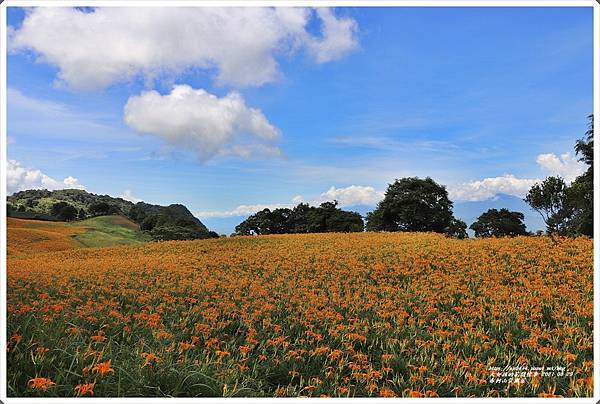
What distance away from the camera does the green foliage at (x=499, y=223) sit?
2300 centimetres

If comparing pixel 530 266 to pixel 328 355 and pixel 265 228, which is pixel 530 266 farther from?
pixel 265 228

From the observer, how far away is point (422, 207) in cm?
2058

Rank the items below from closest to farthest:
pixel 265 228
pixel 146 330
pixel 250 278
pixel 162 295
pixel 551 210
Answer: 1. pixel 146 330
2. pixel 162 295
3. pixel 250 278
4. pixel 551 210
5. pixel 265 228

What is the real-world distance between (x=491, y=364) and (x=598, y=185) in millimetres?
1912

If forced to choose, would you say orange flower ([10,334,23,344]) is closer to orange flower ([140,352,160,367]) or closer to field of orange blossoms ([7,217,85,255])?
orange flower ([140,352,160,367])

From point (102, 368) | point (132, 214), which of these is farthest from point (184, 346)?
point (132, 214)

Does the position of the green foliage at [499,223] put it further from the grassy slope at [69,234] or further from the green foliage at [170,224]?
the grassy slope at [69,234]

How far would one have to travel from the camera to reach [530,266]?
9.02 meters

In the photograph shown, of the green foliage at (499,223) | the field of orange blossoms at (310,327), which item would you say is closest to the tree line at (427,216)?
the green foliage at (499,223)

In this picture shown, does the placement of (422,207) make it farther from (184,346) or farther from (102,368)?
(102,368)

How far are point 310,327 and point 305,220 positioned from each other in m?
19.6

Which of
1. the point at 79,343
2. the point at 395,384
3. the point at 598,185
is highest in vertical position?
the point at 598,185

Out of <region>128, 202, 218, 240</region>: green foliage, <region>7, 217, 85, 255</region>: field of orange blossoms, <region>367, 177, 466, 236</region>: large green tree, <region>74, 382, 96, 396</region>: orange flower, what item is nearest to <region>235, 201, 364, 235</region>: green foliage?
<region>367, 177, 466, 236</region>: large green tree

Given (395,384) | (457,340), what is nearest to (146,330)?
(395,384)
